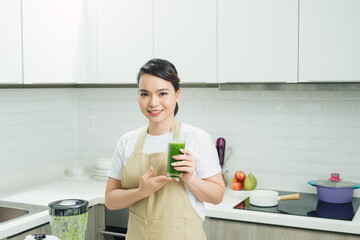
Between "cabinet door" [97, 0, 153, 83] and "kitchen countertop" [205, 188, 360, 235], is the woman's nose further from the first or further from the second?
"cabinet door" [97, 0, 153, 83]

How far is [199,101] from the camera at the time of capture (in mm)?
3434

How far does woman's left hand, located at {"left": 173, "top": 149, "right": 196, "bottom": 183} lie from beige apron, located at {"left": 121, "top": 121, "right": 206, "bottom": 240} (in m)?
0.18

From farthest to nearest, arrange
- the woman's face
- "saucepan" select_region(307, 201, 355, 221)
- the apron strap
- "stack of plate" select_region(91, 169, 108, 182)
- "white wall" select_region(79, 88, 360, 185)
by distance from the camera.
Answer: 1. "stack of plate" select_region(91, 169, 108, 182)
2. "white wall" select_region(79, 88, 360, 185)
3. "saucepan" select_region(307, 201, 355, 221)
4. the apron strap
5. the woman's face

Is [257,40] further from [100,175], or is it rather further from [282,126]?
[100,175]

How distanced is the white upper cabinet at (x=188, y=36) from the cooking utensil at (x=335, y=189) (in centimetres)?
95

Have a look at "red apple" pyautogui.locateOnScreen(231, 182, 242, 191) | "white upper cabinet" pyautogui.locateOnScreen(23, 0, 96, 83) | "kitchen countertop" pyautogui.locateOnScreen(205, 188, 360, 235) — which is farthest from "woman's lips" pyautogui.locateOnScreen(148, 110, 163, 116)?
"red apple" pyautogui.locateOnScreen(231, 182, 242, 191)

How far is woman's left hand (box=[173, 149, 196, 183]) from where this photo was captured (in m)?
1.72

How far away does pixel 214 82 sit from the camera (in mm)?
2943

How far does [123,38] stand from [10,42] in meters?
0.78

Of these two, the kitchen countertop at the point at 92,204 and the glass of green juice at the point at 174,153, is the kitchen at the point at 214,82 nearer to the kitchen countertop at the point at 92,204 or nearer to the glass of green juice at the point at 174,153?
the kitchen countertop at the point at 92,204

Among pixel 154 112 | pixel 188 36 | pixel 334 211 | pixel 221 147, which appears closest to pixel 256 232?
pixel 334 211

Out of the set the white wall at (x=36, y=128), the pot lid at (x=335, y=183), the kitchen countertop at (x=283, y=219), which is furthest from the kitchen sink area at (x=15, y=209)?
the pot lid at (x=335, y=183)

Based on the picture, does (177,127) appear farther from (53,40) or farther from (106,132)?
(106,132)

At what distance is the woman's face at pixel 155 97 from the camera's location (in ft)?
6.00
